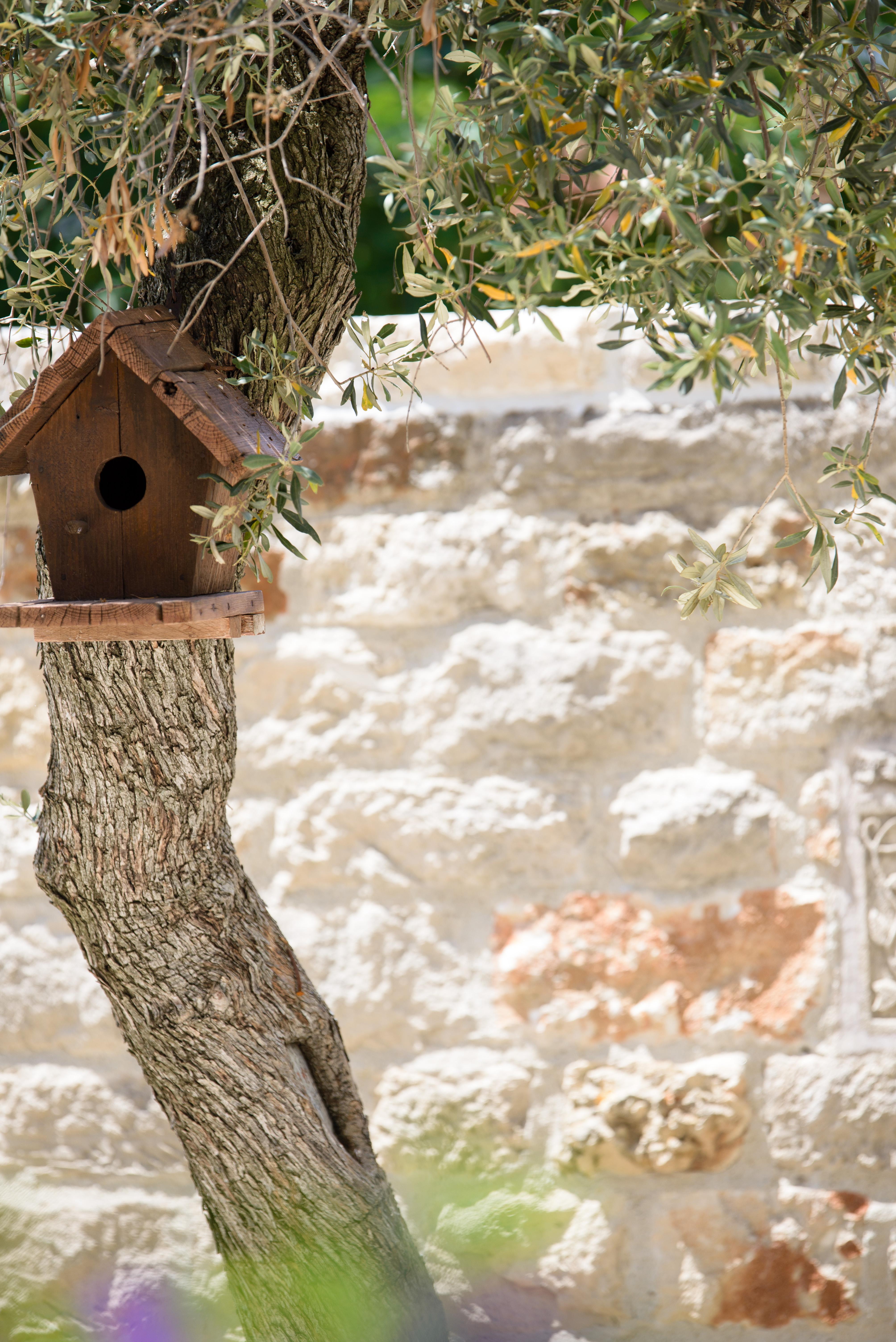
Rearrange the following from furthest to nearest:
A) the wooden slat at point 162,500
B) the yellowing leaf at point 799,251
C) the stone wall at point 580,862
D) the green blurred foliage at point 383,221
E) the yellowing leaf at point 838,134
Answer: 1. the green blurred foliage at point 383,221
2. the stone wall at point 580,862
3. the wooden slat at point 162,500
4. the yellowing leaf at point 838,134
5. the yellowing leaf at point 799,251

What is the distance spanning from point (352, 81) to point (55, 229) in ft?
3.17

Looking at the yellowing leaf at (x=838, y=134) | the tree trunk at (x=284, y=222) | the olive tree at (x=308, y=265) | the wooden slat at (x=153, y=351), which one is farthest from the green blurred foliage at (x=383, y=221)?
the yellowing leaf at (x=838, y=134)

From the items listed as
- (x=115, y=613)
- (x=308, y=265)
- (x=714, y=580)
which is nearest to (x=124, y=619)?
(x=115, y=613)

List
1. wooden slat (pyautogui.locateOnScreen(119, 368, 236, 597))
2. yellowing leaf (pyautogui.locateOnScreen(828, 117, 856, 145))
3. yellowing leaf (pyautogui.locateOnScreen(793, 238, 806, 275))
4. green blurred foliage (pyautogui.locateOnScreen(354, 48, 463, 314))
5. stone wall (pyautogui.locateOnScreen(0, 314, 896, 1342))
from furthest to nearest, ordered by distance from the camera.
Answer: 1. green blurred foliage (pyautogui.locateOnScreen(354, 48, 463, 314))
2. stone wall (pyautogui.locateOnScreen(0, 314, 896, 1342))
3. wooden slat (pyautogui.locateOnScreen(119, 368, 236, 597))
4. yellowing leaf (pyautogui.locateOnScreen(828, 117, 856, 145))
5. yellowing leaf (pyautogui.locateOnScreen(793, 238, 806, 275))

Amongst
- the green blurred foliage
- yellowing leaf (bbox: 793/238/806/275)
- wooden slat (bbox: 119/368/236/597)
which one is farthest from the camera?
the green blurred foliage

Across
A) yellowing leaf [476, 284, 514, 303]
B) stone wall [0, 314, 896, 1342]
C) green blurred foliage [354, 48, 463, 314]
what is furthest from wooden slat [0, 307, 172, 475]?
green blurred foliage [354, 48, 463, 314]

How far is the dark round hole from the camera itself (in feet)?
3.51

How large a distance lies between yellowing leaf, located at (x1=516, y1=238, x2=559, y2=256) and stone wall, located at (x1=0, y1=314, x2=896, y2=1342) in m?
1.03

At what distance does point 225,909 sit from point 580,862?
2.54 ft

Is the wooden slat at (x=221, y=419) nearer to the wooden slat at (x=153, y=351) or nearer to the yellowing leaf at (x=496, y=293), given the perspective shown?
the wooden slat at (x=153, y=351)

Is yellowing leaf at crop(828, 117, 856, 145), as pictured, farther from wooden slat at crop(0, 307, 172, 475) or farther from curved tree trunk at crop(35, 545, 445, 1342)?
curved tree trunk at crop(35, 545, 445, 1342)

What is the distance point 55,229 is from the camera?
1761 millimetres

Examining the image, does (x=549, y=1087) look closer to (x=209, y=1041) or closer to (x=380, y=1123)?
(x=380, y=1123)

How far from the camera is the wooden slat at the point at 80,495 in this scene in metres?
1.02
